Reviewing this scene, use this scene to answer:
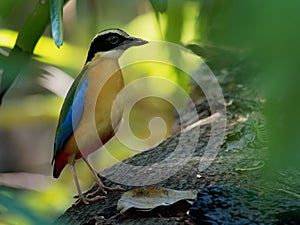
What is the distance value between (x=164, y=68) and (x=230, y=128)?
698mm

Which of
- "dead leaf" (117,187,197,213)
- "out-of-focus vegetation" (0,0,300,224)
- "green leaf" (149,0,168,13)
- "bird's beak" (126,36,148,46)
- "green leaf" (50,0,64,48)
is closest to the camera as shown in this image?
"out-of-focus vegetation" (0,0,300,224)

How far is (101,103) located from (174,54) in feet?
1.25

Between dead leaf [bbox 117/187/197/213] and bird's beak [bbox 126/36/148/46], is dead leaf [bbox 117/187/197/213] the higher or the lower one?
the lower one

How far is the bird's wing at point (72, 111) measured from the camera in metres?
1.59

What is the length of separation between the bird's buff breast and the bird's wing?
0.01 meters

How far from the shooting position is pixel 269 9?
0.36m

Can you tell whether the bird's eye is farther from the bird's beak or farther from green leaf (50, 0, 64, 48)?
green leaf (50, 0, 64, 48)

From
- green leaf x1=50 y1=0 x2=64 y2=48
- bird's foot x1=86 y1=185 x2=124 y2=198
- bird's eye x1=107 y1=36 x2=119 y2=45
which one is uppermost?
bird's eye x1=107 y1=36 x2=119 y2=45

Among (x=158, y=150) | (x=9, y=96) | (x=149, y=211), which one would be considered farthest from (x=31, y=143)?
(x=149, y=211)

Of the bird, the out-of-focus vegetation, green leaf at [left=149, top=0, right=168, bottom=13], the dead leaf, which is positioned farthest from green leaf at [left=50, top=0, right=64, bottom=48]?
the bird

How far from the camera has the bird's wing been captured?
1.59m

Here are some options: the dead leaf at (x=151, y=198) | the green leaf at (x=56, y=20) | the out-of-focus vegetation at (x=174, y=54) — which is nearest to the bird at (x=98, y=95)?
the out-of-focus vegetation at (x=174, y=54)

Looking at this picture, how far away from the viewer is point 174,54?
132cm

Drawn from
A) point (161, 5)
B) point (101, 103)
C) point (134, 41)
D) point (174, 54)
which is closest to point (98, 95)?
point (101, 103)
